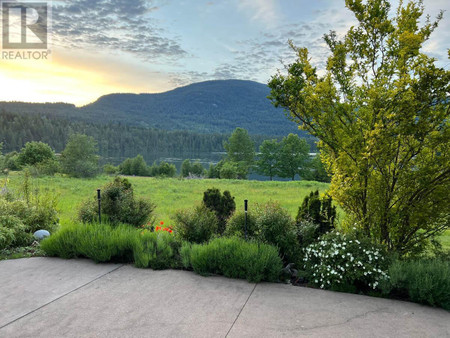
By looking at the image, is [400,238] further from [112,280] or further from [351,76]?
[112,280]

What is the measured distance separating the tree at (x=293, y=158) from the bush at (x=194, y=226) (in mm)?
50465

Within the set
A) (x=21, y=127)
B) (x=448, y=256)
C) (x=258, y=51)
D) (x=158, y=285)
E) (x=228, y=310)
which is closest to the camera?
(x=228, y=310)

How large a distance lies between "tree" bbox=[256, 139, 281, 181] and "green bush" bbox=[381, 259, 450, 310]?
173 ft

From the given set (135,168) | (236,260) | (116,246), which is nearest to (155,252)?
(116,246)

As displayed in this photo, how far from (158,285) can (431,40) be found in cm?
563

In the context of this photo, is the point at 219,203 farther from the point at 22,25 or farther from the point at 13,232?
the point at 22,25

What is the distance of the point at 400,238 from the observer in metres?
4.56

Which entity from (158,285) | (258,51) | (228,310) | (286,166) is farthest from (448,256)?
(286,166)

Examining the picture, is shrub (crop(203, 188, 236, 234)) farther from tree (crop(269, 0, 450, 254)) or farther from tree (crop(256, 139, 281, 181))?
tree (crop(256, 139, 281, 181))

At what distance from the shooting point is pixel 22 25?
9.82m

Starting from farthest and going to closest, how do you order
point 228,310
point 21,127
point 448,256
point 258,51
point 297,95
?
point 21,127
point 258,51
point 297,95
point 448,256
point 228,310

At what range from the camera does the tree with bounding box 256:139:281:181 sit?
56.7m

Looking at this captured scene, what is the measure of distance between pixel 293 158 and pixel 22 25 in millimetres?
49076

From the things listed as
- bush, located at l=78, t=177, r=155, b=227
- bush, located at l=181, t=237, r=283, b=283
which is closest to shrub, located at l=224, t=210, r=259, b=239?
bush, located at l=181, t=237, r=283, b=283
